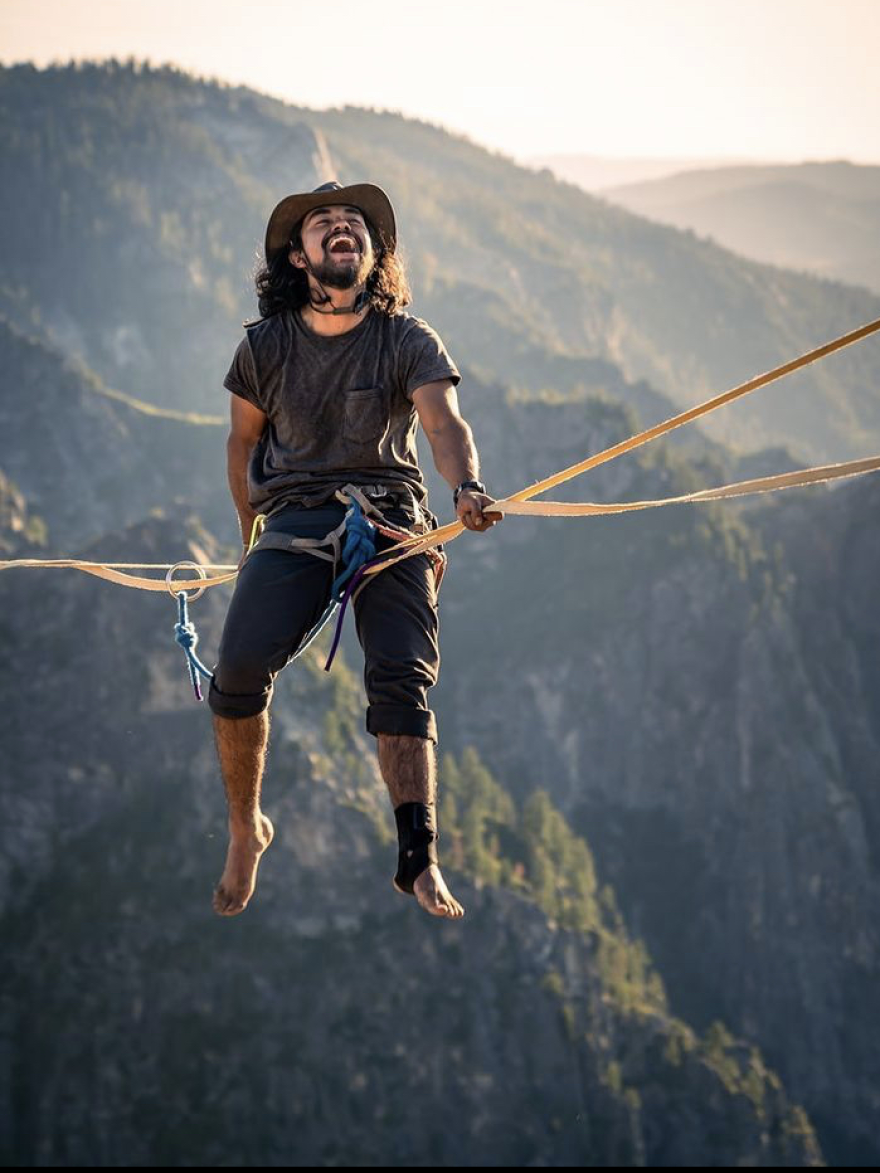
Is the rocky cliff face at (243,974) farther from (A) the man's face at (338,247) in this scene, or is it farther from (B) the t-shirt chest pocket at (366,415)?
(A) the man's face at (338,247)

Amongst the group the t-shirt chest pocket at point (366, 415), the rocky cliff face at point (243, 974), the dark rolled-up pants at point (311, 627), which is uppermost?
the rocky cliff face at point (243, 974)

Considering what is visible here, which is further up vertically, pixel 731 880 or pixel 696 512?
pixel 696 512

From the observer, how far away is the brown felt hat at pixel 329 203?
777cm

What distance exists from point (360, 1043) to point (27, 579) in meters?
52.8

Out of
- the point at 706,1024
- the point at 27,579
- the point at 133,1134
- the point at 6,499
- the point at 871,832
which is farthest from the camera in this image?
the point at 871,832

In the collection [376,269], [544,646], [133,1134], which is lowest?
[376,269]

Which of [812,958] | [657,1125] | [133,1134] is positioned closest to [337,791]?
[133,1134]

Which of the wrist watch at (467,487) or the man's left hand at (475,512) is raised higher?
the wrist watch at (467,487)

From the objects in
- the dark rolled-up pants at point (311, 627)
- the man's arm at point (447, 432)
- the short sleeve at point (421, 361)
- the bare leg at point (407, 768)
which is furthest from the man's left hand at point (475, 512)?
the bare leg at point (407, 768)

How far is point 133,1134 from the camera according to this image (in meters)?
124

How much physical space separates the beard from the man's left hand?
140 centimetres

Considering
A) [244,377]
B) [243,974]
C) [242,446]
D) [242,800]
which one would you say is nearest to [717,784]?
[243,974]

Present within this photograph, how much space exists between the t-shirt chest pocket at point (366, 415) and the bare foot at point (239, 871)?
2.17 m

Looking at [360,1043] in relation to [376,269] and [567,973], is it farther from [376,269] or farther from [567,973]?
[376,269]
